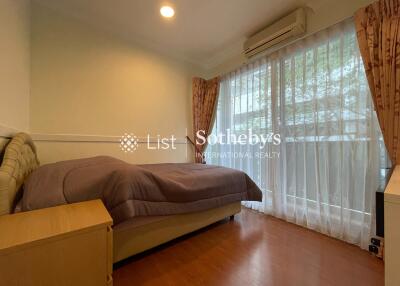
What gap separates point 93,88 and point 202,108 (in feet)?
5.89

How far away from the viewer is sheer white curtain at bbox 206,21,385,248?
69.8 inches

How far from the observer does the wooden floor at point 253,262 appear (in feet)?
4.37

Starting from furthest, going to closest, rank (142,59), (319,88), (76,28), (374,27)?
(142,59) → (76,28) → (319,88) → (374,27)

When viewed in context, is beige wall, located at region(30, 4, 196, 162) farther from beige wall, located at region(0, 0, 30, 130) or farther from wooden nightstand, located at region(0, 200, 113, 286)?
wooden nightstand, located at region(0, 200, 113, 286)

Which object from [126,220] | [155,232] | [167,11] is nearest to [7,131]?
[126,220]

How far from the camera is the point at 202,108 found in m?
3.53

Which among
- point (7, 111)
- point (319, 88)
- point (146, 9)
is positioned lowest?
point (7, 111)

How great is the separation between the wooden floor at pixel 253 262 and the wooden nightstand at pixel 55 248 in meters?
0.56

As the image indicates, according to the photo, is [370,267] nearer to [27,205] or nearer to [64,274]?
[64,274]

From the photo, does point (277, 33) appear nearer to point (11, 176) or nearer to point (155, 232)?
point (155, 232)

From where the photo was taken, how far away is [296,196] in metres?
2.27

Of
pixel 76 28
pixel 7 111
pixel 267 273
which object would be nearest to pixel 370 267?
pixel 267 273

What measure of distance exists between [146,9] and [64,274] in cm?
260

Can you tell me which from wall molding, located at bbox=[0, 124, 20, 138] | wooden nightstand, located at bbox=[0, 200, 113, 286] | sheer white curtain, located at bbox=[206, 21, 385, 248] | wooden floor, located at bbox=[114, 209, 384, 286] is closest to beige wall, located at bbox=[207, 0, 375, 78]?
sheer white curtain, located at bbox=[206, 21, 385, 248]
